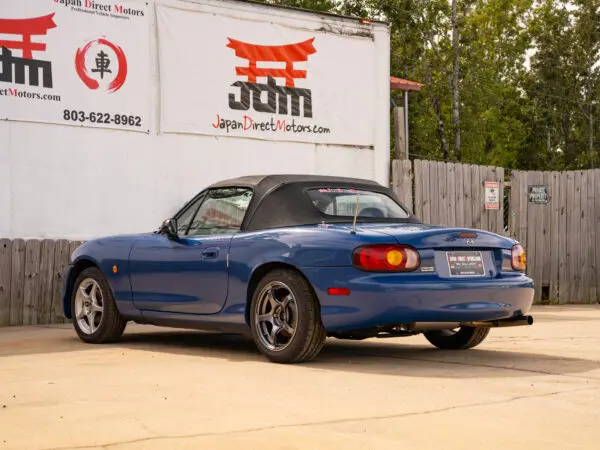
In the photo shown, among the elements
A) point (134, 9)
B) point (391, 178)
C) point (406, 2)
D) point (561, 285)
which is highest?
point (406, 2)

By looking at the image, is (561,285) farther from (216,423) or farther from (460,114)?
(460,114)

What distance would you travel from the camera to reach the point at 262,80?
15.2 metres

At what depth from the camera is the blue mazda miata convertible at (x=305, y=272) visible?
7949 mm

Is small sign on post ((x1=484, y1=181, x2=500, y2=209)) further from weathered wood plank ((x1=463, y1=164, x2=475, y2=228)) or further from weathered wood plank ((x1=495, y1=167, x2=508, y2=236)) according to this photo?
weathered wood plank ((x1=463, y1=164, x2=475, y2=228))

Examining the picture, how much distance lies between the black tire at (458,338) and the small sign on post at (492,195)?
7.09 m

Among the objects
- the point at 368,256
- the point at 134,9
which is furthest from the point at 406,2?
the point at 368,256

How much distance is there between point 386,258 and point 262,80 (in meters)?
7.72

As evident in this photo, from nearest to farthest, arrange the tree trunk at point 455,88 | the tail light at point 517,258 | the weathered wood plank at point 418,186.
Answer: the tail light at point 517,258
the weathered wood plank at point 418,186
the tree trunk at point 455,88

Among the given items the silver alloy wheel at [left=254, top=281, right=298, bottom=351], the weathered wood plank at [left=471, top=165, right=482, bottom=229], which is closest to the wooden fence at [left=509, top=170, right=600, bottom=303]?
the weathered wood plank at [left=471, top=165, right=482, bottom=229]

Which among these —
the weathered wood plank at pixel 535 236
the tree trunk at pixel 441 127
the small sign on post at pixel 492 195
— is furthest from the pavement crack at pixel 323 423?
the tree trunk at pixel 441 127

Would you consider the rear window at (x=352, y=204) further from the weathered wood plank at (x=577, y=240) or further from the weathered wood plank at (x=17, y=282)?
the weathered wood plank at (x=577, y=240)

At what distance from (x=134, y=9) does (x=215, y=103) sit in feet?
5.20

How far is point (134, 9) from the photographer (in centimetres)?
1405

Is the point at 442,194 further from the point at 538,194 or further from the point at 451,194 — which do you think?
the point at 538,194
